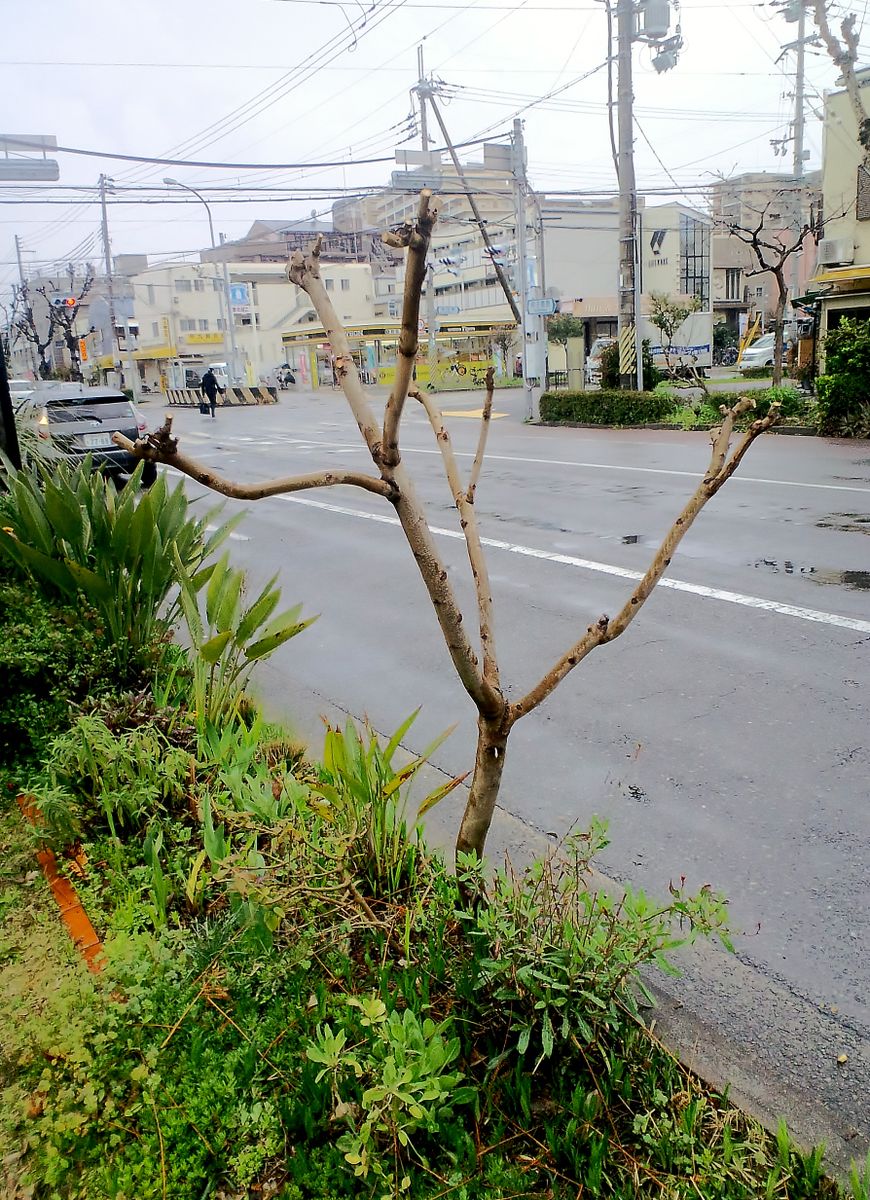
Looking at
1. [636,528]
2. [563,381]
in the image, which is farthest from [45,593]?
[563,381]

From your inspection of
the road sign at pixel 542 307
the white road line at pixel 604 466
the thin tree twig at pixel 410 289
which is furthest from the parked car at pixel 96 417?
the road sign at pixel 542 307

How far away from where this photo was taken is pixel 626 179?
2283 cm

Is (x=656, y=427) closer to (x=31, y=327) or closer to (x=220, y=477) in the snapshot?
(x=220, y=477)

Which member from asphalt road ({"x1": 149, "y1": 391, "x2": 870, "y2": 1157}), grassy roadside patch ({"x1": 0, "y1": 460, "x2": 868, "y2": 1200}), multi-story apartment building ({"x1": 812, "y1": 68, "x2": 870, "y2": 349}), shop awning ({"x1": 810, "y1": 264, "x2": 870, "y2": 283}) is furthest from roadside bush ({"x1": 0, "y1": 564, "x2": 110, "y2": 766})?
multi-story apartment building ({"x1": 812, "y1": 68, "x2": 870, "y2": 349})

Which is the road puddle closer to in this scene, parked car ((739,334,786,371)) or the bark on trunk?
the bark on trunk

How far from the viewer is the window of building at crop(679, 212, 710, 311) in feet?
187

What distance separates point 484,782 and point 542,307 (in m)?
25.7

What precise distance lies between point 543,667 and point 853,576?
3.18 m

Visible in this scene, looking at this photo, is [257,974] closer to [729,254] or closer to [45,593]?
[45,593]

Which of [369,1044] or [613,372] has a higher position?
[613,372]

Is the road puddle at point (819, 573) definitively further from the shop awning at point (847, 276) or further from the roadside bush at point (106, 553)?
the shop awning at point (847, 276)

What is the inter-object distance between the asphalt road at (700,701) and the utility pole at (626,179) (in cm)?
1221

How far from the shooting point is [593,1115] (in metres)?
2.21

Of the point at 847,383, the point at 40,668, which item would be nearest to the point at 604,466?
the point at 847,383
